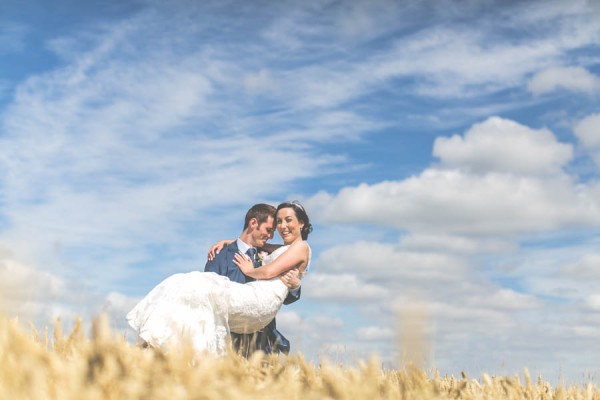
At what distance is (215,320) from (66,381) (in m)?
4.61

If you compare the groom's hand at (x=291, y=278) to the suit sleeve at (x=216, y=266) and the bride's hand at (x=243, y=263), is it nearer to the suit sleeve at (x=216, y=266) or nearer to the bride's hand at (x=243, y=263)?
the bride's hand at (x=243, y=263)

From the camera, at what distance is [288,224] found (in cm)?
→ 1036

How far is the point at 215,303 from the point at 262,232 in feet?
6.68

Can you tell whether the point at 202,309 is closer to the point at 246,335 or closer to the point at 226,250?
the point at 246,335

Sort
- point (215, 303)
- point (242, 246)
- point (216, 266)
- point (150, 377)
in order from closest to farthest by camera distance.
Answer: point (150, 377) < point (215, 303) < point (216, 266) < point (242, 246)

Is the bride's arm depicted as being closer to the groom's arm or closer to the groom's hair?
the groom's arm

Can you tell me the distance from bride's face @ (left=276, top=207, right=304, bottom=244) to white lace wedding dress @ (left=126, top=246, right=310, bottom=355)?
1.13 m

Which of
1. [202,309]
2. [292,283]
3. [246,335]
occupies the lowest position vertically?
[246,335]

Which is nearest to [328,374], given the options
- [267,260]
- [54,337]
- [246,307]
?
[54,337]

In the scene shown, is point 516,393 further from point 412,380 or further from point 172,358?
point 172,358

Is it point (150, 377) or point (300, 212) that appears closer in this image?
point (150, 377)

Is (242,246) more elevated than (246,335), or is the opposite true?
(242,246)

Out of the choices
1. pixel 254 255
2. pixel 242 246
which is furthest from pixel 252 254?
pixel 242 246

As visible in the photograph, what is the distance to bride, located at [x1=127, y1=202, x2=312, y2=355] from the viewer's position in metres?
8.46
